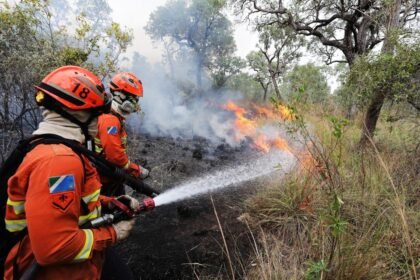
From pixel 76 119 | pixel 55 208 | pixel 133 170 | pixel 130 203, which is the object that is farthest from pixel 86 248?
pixel 133 170

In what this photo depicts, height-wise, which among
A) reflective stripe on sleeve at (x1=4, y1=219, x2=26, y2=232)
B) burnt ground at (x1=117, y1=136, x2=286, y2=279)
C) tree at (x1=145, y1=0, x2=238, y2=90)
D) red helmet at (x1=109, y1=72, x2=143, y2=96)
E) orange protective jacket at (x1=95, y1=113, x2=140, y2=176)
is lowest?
burnt ground at (x1=117, y1=136, x2=286, y2=279)

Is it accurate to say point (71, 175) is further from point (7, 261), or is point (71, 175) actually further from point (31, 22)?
point (31, 22)

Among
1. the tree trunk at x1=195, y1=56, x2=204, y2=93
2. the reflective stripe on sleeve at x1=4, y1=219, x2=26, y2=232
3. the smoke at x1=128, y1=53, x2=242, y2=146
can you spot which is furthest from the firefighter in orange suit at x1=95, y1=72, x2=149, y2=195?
the tree trunk at x1=195, y1=56, x2=204, y2=93

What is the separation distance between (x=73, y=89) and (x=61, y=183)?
57 cm

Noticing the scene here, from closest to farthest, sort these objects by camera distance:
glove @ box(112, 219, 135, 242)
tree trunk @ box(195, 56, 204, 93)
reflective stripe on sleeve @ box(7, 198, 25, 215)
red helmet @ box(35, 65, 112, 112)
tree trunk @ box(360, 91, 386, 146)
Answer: reflective stripe on sleeve @ box(7, 198, 25, 215) < red helmet @ box(35, 65, 112, 112) < glove @ box(112, 219, 135, 242) < tree trunk @ box(360, 91, 386, 146) < tree trunk @ box(195, 56, 204, 93)

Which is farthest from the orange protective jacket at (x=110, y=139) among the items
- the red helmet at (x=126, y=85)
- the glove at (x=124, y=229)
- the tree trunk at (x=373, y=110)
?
the tree trunk at (x=373, y=110)

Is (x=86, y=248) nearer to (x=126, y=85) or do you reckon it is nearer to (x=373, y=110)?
(x=126, y=85)

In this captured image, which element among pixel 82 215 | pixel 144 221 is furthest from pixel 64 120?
pixel 144 221

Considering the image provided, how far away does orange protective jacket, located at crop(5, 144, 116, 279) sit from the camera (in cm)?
131

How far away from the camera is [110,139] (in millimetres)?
3217

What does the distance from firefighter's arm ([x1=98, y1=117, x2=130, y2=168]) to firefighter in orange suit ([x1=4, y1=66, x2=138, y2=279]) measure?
1472mm

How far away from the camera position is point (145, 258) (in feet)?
11.6

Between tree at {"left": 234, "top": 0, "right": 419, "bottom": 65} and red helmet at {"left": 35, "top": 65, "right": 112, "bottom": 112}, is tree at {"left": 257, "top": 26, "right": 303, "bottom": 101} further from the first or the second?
red helmet at {"left": 35, "top": 65, "right": 112, "bottom": 112}

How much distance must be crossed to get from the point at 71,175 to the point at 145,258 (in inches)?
101
